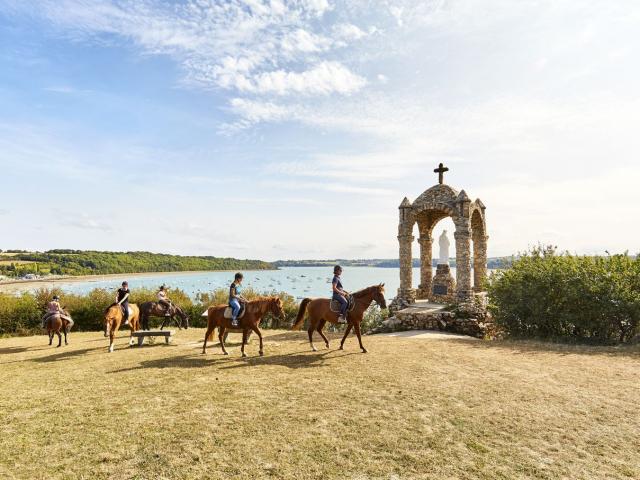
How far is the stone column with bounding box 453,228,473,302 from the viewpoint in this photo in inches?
664

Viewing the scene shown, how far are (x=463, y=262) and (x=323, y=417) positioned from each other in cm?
1313

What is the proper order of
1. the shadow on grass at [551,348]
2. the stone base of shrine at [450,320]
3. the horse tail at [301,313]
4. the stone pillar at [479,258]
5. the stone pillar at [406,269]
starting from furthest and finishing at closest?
1. the stone pillar at [479,258]
2. the stone pillar at [406,269]
3. the stone base of shrine at [450,320]
4. the horse tail at [301,313]
5. the shadow on grass at [551,348]

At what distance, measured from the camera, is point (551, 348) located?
39.1ft

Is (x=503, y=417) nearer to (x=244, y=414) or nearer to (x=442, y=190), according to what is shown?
(x=244, y=414)

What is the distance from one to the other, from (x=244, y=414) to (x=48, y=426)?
311cm

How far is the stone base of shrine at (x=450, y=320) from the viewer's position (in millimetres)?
16109

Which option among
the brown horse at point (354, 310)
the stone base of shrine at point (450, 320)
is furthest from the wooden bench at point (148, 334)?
the stone base of shrine at point (450, 320)

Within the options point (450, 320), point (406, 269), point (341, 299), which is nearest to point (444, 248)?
point (406, 269)

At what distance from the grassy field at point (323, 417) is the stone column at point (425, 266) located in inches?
427

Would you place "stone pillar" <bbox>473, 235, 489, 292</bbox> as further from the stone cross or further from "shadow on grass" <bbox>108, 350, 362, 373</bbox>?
"shadow on grass" <bbox>108, 350, 362, 373</bbox>

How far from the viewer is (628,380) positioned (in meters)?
8.40

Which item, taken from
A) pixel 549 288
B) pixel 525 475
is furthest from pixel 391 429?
pixel 549 288

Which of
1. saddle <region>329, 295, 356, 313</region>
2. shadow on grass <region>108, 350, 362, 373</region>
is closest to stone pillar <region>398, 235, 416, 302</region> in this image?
saddle <region>329, 295, 356, 313</region>

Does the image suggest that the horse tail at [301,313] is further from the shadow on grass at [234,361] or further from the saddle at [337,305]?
A: the shadow on grass at [234,361]
